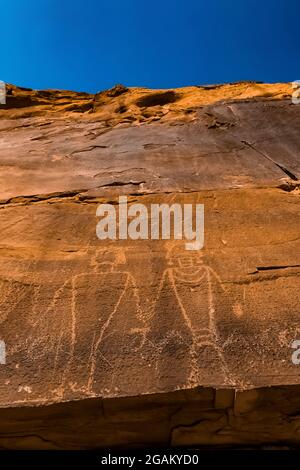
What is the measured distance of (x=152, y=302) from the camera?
2848mm

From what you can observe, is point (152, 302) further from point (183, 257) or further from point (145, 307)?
point (183, 257)

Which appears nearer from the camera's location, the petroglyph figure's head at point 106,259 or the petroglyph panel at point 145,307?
the petroglyph panel at point 145,307

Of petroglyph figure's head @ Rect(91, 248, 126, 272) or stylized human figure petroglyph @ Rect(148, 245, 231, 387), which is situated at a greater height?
petroglyph figure's head @ Rect(91, 248, 126, 272)

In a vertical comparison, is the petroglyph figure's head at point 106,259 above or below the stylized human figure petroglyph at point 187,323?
above

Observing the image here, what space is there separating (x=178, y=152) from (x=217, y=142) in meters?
0.48

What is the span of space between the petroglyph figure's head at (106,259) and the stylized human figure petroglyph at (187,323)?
0.36m

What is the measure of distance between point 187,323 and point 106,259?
2.88 ft

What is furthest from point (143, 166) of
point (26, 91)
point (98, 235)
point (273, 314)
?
point (26, 91)

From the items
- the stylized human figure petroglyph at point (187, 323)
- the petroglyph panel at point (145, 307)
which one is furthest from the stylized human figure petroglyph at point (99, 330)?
the stylized human figure petroglyph at point (187, 323)

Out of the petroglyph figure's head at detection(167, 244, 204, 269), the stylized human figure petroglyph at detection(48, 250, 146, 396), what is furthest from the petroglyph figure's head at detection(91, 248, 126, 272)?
the petroglyph figure's head at detection(167, 244, 204, 269)

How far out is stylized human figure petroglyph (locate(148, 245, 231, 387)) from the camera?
239cm

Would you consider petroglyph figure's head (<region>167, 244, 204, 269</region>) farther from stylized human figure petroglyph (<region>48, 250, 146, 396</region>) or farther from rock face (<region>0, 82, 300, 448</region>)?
stylized human figure petroglyph (<region>48, 250, 146, 396</region>)

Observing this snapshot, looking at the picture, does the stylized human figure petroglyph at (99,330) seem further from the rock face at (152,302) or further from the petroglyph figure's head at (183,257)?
the petroglyph figure's head at (183,257)

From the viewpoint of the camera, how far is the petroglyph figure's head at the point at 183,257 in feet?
10.3
